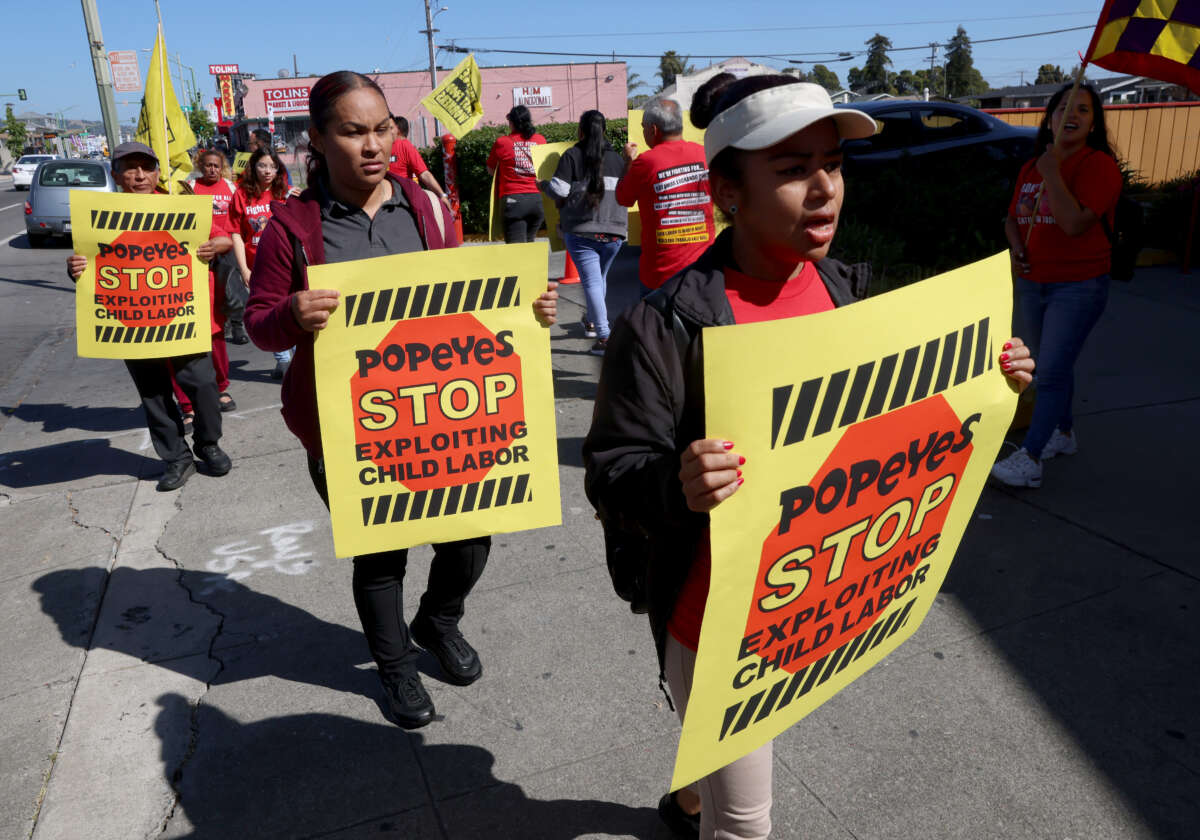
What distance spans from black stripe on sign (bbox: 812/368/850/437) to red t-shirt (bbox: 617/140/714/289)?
12.5ft

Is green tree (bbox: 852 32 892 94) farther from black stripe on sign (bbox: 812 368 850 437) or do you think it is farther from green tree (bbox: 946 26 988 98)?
black stripe on sign (bbox: 812 368 850 437)

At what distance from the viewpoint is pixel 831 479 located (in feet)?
5.01

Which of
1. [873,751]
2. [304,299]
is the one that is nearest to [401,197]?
[304,299]

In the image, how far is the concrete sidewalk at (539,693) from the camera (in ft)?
8.27

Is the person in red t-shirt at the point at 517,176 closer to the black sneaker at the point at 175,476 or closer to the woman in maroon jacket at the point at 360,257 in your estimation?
the black sneaker at the point at 175,476

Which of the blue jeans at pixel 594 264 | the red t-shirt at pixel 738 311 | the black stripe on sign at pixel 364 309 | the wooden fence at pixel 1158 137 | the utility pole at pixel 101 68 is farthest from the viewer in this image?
the wooden fence at pixel 1158 137

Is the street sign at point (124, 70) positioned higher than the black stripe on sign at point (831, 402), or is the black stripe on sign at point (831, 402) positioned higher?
the street sign at point (124, 70)

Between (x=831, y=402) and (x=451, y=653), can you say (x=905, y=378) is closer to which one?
(x=831, y=402)

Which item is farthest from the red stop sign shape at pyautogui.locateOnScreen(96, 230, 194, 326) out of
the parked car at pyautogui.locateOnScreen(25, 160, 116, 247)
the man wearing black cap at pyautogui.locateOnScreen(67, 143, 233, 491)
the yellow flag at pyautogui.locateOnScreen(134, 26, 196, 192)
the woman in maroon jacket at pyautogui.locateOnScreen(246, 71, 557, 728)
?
the parked car at pyautogui.locateOnScreen(25, 160, 116, 247)

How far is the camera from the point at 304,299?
7.73ft

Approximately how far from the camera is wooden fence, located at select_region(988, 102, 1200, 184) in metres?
15.4

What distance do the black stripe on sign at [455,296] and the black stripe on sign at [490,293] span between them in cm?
7

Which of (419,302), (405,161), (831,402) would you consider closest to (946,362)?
(831,402)

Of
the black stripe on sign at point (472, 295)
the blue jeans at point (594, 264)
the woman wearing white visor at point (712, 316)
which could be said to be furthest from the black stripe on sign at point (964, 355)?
the blue jeans at point (594, 264)
